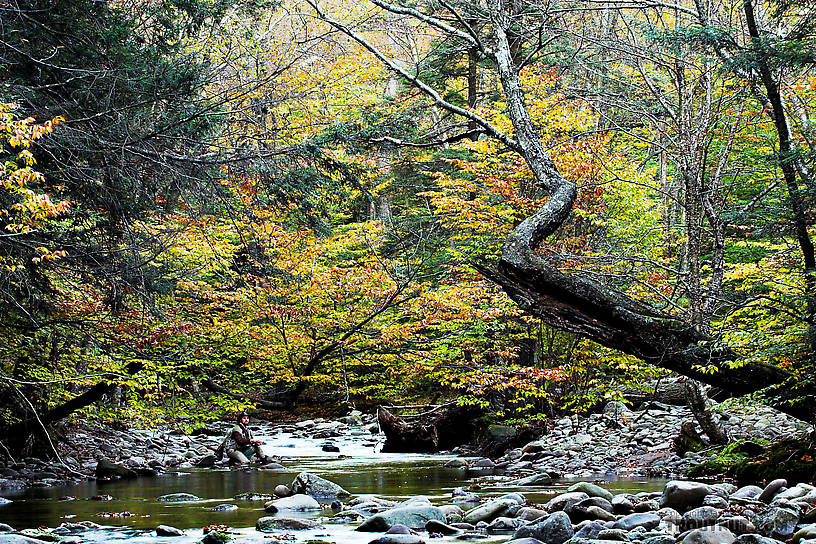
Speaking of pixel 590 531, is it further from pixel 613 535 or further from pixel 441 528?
pixel 441 528

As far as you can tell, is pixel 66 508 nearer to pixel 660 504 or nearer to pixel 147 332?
pixel 147 332

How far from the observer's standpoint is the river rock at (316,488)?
8664mm

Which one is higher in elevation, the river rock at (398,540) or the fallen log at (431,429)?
the river rock at (398,540)

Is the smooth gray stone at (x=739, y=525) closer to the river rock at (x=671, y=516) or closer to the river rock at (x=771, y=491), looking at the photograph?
the river rock at (x=671, y=516)

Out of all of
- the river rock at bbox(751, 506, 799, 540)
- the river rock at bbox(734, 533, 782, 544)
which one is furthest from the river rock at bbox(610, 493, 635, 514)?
the river rock at bbox(734, 533, 782, 544)

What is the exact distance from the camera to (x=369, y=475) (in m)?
11.3

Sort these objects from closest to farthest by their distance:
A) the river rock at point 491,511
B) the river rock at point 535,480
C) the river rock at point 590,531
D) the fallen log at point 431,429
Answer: the river rock at point 590,531
the river rock at point 491,511
the river rock at point 535,480
the fallen log at point 431,429

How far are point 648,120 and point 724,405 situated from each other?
163 inches

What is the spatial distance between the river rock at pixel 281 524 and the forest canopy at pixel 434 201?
2.38m

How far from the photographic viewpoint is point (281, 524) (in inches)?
256

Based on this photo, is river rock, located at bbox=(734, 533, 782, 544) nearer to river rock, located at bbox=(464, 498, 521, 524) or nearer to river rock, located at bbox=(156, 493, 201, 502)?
river rock, located at bbox=(464, 498, 521, 524)

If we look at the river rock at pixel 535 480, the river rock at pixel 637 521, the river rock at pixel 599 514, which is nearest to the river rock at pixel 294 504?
the river rock at pixel 535 480

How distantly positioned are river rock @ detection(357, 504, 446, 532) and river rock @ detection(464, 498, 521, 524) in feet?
0.88

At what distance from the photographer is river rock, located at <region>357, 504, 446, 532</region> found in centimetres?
635
